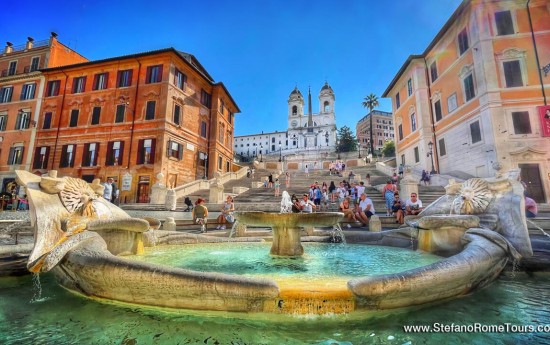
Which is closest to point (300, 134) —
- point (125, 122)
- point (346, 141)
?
point (346, 141)

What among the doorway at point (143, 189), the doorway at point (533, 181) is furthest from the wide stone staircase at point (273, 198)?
the doorway at point (143, 189)

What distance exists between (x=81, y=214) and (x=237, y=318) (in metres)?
3.21

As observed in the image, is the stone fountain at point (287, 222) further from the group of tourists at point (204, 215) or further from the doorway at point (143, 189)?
the doorway at point (143, 189)

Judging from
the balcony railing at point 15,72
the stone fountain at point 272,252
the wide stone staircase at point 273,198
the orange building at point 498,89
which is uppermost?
the balcony railing at point 15,72

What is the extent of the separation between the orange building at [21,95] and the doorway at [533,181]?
41109mm

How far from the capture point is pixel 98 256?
2727mm

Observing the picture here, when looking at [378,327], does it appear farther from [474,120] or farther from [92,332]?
[474,120]

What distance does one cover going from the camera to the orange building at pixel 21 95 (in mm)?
27281

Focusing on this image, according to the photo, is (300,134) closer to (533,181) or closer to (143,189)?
(143,189)

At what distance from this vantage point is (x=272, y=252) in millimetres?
5363

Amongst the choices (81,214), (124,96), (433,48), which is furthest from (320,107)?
(81,214)

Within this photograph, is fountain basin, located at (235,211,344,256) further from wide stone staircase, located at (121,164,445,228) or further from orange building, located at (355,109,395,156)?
orange building, located at (355,109,395,156)

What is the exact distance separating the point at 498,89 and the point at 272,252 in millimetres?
20355

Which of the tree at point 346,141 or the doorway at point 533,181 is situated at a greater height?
the tree at point 346,141
